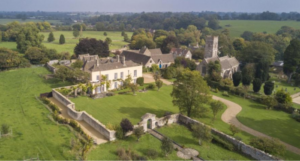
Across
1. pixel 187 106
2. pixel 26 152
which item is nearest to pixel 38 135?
pixel 26 152

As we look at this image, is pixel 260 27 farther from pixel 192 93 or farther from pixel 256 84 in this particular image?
pixel 192 93

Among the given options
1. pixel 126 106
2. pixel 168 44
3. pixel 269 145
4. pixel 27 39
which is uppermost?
pixel 27 39

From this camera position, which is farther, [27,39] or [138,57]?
[27,39]

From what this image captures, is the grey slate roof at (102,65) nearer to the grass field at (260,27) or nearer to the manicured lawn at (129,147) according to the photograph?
the manicured lawn at (129,147)

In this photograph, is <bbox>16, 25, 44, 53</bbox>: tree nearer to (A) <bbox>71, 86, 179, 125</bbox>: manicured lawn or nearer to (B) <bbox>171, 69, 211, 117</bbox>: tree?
(A) <bbox>71, 86, 179, 125</bbox>: manicured lawn

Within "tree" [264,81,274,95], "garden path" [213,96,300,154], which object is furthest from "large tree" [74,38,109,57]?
"tree" [264,81,274,95]

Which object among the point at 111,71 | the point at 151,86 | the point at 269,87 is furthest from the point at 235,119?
the point at 111,71

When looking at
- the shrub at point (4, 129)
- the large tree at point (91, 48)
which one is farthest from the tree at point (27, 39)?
the shrub at point (4, 129)
